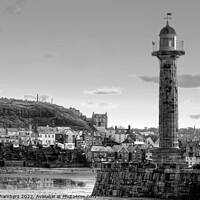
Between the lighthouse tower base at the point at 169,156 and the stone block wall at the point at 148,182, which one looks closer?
the stone block wall at the point at 148,182

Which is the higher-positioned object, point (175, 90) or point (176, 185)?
point (175, 90)

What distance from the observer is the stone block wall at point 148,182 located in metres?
49.9

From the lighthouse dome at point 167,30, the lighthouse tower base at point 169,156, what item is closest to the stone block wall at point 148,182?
the lighthouse tower base at point 169,156

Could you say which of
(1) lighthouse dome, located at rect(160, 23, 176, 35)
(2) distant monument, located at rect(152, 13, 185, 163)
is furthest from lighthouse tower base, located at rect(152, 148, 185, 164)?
(1) lighthouse dome, located at rect(160, 23, 176, 35)

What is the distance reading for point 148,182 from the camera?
2079 inches

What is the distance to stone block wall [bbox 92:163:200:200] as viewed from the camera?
4991 centimetres

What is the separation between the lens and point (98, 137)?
18825 centimetres

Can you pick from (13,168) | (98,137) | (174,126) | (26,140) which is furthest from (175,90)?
(98,137)

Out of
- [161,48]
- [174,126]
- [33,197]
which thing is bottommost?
[33,197]

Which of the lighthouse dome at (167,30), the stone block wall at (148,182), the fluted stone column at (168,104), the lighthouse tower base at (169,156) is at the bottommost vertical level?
the stone block wall at (148,182)

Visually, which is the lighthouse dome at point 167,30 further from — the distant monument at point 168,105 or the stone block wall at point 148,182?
the stone block wall at point 148,182

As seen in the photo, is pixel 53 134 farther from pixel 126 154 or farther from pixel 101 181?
pixel 101 181

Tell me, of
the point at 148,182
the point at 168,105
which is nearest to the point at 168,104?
the point at 168,105

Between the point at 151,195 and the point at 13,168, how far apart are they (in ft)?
289
